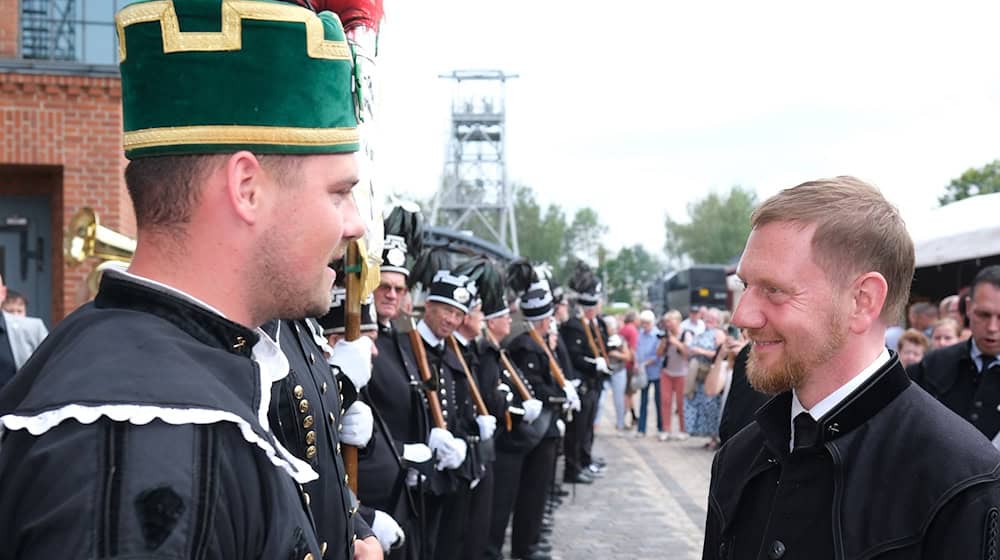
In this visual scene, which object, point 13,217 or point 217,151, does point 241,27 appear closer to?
point 217,151

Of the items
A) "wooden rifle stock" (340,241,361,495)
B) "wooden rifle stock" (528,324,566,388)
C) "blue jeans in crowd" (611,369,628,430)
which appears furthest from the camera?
"blue jeans in crowd" (611,369,628,430)

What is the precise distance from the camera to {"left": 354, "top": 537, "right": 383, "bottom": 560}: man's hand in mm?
2527

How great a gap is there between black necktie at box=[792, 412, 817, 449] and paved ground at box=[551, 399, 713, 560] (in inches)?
238

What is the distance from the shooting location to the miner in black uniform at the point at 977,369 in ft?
15.2

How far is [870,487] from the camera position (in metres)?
2.08

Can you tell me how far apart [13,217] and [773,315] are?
903 cm

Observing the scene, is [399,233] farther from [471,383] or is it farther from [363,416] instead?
[471,383]

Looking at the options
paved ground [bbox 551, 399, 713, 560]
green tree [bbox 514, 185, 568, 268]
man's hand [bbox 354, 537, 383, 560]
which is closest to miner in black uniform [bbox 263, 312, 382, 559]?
man's hand [bbox 354, 537, 383, 560]

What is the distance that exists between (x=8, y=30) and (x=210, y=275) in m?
8.87

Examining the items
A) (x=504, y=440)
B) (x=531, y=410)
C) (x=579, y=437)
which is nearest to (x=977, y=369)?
(x=504, y=440)

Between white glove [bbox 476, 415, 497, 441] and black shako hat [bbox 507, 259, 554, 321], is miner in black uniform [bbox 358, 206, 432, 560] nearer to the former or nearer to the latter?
white glove [bbox 476, 415, 497, 441]

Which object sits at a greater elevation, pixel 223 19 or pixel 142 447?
pixel 223 19

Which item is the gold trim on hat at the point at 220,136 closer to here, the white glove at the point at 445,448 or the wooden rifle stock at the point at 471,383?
the white glove at the point at 445,448

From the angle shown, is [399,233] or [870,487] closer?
→ [870,487]
